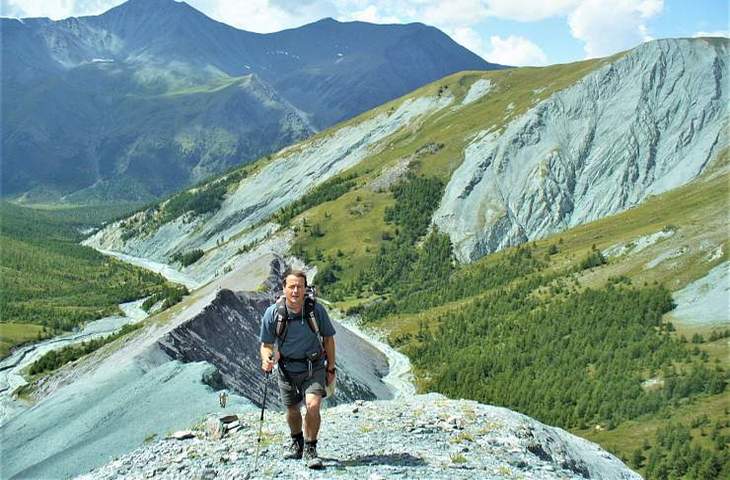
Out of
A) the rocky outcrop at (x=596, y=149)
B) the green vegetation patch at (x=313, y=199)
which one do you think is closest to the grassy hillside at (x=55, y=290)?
the green vegetation patch at (x=313, y=199)

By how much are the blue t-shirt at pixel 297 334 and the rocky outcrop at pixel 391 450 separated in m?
3.36

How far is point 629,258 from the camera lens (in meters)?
103

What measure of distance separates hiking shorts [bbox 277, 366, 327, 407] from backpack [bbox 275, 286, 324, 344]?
3.77ft

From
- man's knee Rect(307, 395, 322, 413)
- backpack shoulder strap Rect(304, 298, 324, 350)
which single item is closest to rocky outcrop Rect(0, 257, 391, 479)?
man's knee Rect(307, 395, 322, 413)

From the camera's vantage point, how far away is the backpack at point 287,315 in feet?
59.1

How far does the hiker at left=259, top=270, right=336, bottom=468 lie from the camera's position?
18.0m

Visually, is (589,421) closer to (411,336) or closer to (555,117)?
(411,336)

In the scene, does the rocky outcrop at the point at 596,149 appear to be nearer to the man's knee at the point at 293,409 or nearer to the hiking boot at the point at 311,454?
the hiking boot at the point at 311,454

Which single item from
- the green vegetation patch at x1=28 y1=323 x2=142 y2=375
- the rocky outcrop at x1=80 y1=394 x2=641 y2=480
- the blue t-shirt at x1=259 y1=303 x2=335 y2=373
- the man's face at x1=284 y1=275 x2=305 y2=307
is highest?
the man's face at x1=284 y1=275 x2=305 y2=307

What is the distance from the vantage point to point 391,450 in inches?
847

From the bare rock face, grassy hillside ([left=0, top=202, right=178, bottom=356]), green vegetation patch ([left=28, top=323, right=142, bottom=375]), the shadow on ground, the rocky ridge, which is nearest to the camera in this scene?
the shadow on ground

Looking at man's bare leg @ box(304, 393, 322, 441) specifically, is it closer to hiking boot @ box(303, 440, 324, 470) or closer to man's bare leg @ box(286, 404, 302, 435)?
hiking boot @ box(303, 440, 324, 470)

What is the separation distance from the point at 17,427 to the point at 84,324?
91190 millimetres

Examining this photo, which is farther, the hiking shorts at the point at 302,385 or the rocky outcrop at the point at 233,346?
the rocky outcrop at the point at 233,346
